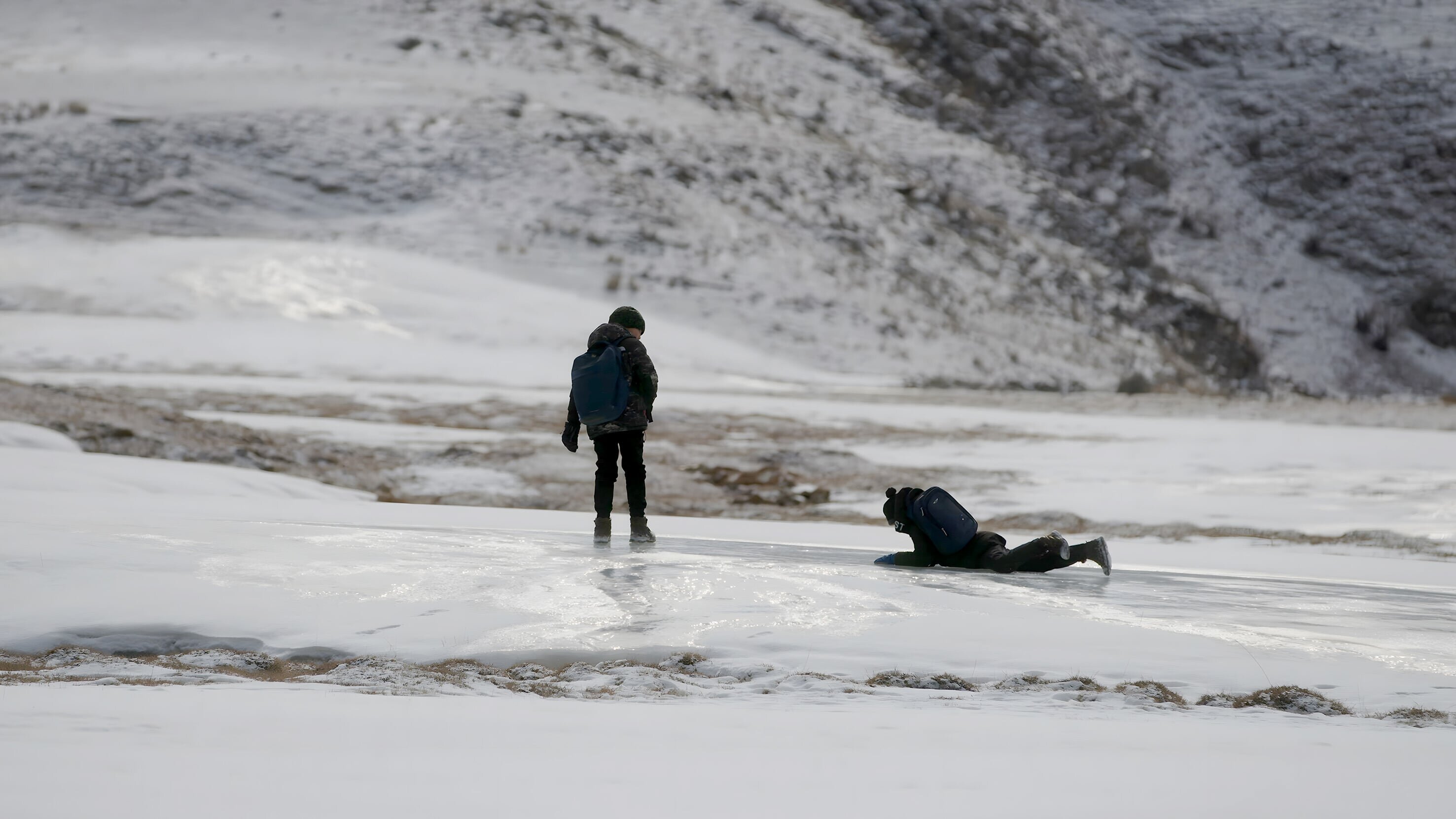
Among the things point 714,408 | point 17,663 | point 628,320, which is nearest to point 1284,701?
point 628,320

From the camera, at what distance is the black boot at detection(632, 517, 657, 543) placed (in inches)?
305

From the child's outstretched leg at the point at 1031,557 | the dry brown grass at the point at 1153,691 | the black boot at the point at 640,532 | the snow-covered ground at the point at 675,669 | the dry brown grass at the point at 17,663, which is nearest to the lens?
the snow-covered ground at the point at 675,669

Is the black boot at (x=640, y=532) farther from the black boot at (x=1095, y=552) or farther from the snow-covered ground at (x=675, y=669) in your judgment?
the black boot at (x=1095, y=552)

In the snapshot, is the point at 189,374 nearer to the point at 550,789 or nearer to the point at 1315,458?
the point at 1315,458

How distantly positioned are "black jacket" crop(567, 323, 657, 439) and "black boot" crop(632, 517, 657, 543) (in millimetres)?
620

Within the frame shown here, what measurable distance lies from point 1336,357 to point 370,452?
4052 cm

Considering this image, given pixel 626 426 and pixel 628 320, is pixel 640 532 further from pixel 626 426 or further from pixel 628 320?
pixel 628 320

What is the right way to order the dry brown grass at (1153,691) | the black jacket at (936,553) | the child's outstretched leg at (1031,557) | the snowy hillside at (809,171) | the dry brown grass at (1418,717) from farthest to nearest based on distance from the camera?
the snowy hillside at (809,171) < the black jacket at (936,553) < the child's outstretched leg at (1031,557) < the dry brown grass at (1153,691) < the dry brown grass at (1418,717)

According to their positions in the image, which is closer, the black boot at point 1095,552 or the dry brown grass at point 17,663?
the dry brown grass at point 17,663

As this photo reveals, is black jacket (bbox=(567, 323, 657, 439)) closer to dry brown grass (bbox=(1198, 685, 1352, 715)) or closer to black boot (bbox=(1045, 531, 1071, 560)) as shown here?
black boot (bbox=(1045, 531, 1071, 560))

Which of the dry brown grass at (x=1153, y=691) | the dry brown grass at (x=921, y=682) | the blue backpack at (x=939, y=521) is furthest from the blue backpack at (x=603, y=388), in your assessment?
the dry brown grass at (x=1153, y=691)

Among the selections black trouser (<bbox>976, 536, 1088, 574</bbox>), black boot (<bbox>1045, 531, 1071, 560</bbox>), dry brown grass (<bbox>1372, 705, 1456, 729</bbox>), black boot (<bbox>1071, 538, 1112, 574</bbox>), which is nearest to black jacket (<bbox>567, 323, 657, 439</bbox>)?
black trouser (<bbox>976, 536, 1088, 574</bbox>)

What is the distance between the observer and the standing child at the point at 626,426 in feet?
24.1

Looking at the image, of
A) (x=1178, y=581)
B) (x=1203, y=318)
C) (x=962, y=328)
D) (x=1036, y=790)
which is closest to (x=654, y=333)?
(x=962, y=328)
